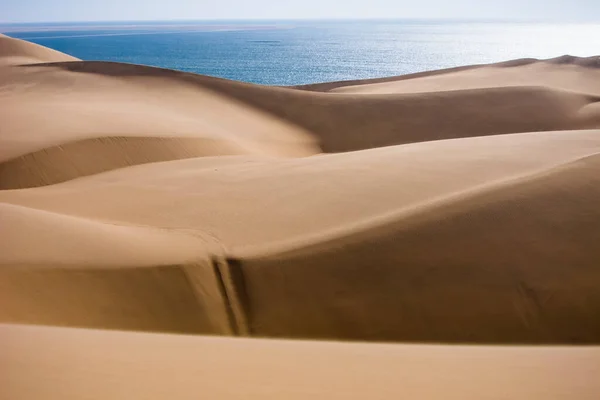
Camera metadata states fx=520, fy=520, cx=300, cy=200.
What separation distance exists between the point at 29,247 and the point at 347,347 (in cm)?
358

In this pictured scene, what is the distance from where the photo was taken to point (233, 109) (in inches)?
730

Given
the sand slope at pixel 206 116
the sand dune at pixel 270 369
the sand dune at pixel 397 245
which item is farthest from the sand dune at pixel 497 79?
the sand dune at pixel 270 369

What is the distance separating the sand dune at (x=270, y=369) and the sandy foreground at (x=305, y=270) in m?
0.01

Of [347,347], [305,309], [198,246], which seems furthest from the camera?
[198,246]

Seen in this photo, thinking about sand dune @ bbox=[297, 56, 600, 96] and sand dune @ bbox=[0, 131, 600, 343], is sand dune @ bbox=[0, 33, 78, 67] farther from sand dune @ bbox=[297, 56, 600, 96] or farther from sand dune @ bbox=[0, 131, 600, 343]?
sand dune @ bbox=[0, 131, 600, 343]

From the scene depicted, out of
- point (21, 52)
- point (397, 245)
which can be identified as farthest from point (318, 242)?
point (21, 52)

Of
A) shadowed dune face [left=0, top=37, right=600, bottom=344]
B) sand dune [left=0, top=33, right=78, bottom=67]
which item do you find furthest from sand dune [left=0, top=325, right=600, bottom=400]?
sand dune [left=0, top=33, right=78, bottom=67]

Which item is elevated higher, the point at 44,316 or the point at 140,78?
the point at 140,78

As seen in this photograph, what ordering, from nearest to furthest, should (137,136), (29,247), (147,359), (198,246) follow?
(147,359) → (29,247) → (198,246) → (137,136)

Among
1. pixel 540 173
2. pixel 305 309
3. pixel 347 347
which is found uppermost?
pixel 540 173

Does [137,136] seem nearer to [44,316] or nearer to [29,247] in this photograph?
[29,247]

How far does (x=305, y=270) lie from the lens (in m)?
5.41

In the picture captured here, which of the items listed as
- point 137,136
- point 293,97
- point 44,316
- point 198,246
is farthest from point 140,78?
point 44,316

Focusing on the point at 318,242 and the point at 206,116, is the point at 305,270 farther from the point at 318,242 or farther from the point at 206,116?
the point at 206,116
